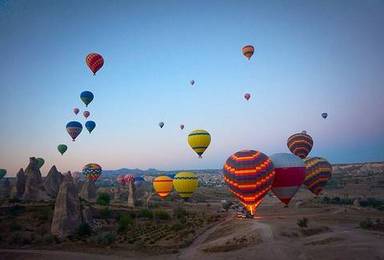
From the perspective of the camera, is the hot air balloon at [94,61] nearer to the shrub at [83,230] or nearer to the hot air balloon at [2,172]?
the shrub at [83,230]

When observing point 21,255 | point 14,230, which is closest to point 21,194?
point 14,230

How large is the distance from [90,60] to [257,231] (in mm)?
35150

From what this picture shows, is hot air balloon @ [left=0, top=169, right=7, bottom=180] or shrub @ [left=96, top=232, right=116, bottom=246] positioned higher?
hot air balloon @ [left=0, top=169, right=7, bottom=180]

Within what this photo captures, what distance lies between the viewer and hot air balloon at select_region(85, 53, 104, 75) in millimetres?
51625

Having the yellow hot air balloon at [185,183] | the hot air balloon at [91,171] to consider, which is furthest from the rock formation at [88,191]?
the yellow hot air balloon at [185,183]

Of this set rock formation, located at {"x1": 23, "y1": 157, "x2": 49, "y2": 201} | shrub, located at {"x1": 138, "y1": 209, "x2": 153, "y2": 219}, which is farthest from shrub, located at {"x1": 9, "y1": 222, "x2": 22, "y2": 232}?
rock formation, located at {"x1": 23, "y1": 157, "x2": 49, "y2": 201}

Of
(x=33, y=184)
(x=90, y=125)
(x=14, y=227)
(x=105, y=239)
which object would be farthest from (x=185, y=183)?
(x=33, y=184)

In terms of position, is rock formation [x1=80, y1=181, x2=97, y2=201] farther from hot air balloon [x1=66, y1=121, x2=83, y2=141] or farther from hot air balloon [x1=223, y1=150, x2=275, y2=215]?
hot air balloon [x1=223, y1=150, x2=275, y2=215]

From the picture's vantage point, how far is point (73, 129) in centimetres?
6238

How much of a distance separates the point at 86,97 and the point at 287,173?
34.7 metres

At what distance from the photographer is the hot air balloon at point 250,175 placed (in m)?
36.8

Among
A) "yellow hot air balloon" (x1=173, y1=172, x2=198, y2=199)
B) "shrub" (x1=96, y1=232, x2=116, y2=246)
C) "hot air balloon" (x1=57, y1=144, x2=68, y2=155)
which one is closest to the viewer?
"shrub" (x1=96, y1=232, x2=116, y2=246)

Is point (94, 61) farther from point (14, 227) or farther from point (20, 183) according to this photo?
point (20, 183)

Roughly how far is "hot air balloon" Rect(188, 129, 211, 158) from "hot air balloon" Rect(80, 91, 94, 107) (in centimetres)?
1775
